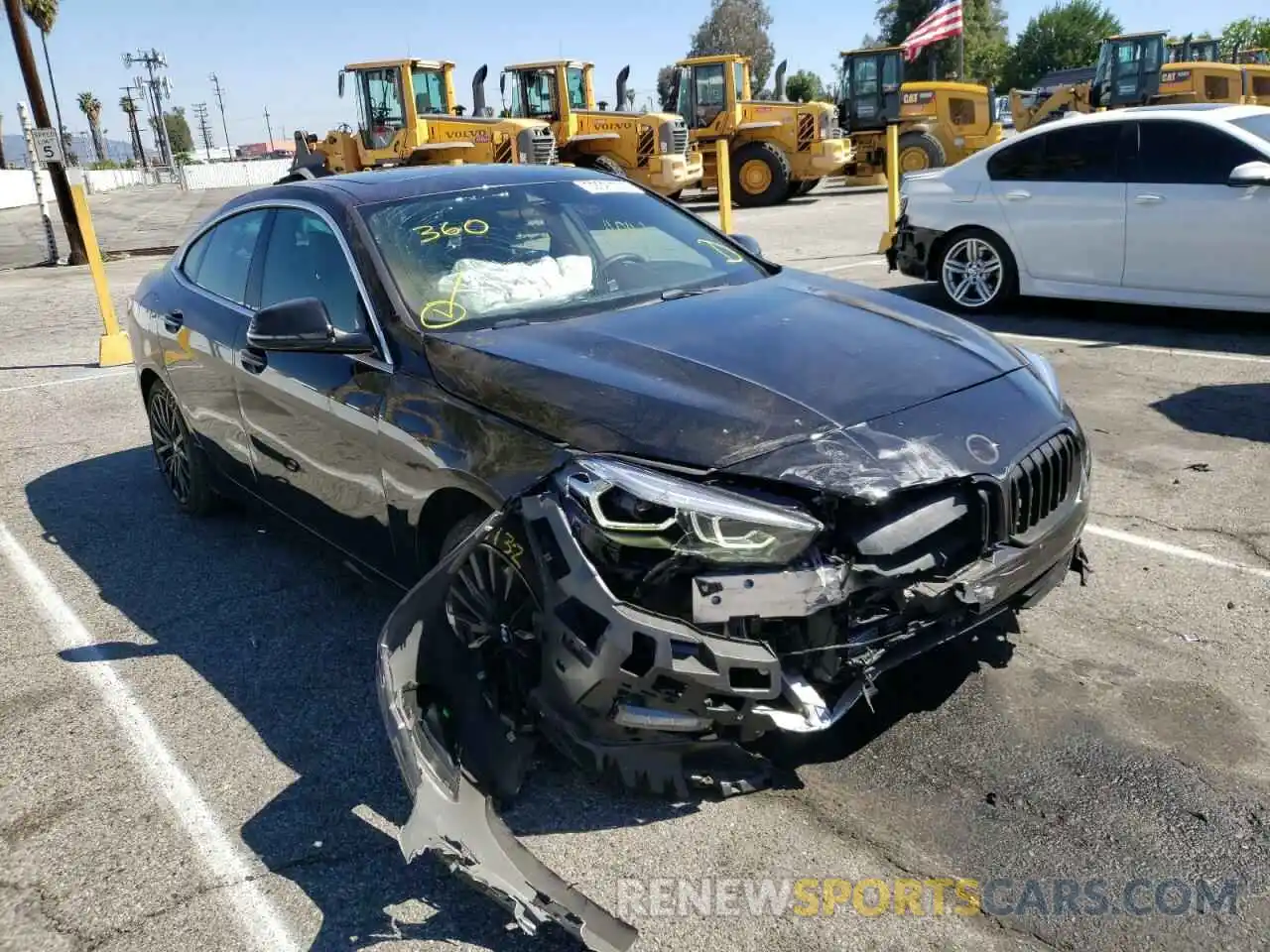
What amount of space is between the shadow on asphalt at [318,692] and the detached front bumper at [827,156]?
64.7 feet

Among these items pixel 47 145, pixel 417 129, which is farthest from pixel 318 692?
pixel 417 129

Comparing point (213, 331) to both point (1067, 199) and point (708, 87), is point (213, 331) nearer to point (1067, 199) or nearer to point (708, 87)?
point (1067, 199)

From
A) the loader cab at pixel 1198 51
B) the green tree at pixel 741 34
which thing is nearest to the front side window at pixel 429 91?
the loader cab at pixel 1198 51

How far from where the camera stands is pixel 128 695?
379 cm

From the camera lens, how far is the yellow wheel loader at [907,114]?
923 inches

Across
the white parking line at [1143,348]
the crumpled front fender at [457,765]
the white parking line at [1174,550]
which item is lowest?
the white parking line at [1174,550]

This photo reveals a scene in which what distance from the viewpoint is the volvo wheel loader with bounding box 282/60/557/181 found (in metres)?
20.8

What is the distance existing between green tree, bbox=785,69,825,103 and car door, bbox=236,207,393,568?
258 feet

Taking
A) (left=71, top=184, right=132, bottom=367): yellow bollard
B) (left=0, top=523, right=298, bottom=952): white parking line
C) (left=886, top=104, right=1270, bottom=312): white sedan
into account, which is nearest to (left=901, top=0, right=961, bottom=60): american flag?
(left=886, top=104, right=1270, bottom=312): white sedan

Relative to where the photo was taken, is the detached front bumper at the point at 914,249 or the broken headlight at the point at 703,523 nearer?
the broken headlight at the point at 703,523

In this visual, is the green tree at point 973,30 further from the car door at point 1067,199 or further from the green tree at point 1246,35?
the car door at point 1067,199

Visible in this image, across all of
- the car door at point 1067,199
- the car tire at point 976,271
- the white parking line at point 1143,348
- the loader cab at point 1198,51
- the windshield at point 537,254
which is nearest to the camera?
the windshield at point 537,254

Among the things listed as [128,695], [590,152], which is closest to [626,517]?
[128,695]

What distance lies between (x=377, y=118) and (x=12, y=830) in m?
20.1
